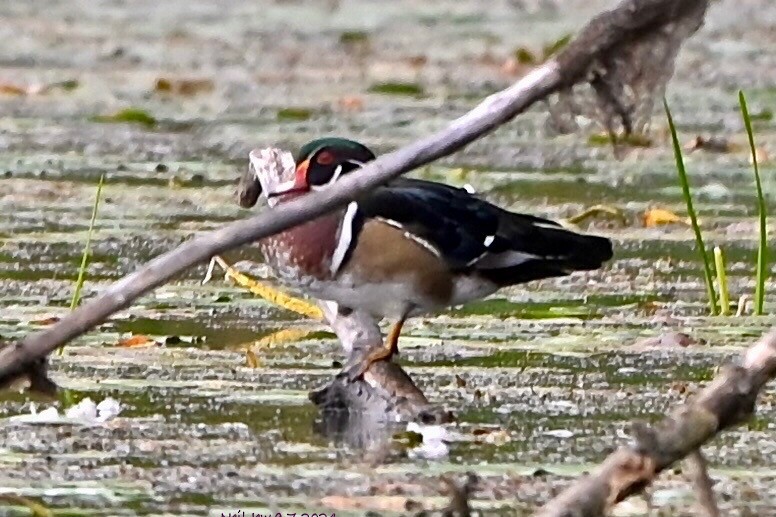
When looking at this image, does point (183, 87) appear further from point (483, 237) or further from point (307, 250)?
point (307, 250)

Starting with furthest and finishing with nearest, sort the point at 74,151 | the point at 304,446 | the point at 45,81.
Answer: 1. the point at 45,81
2. the point at 74,151
3. the point at 304,446

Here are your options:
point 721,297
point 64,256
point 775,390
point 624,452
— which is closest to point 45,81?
point 64,256

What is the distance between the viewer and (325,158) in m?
5.50

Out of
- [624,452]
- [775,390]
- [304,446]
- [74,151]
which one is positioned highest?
[74,151]

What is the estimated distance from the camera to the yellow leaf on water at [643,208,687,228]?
788cm

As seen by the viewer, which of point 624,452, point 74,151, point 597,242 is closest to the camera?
point 624,452

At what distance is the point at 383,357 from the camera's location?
5199 mm

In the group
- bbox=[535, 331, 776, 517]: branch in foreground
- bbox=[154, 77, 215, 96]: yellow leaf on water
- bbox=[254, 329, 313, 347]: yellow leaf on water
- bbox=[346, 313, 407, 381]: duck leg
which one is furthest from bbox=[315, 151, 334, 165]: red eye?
bbox=[154, 77, 215, 96]: yellow leaf on water

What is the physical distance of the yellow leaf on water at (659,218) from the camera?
310 inches

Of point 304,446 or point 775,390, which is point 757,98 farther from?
point 304,446

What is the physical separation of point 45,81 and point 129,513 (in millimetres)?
8859

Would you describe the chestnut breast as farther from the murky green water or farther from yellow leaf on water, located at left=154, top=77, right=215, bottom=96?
yellow leaf on water, located at left=154, top=77, right=215, bottom=96

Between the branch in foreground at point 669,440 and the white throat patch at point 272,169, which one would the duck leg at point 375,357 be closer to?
the white throat patch at point 272,169

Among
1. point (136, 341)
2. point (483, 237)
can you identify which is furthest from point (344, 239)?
point (136, 341)
